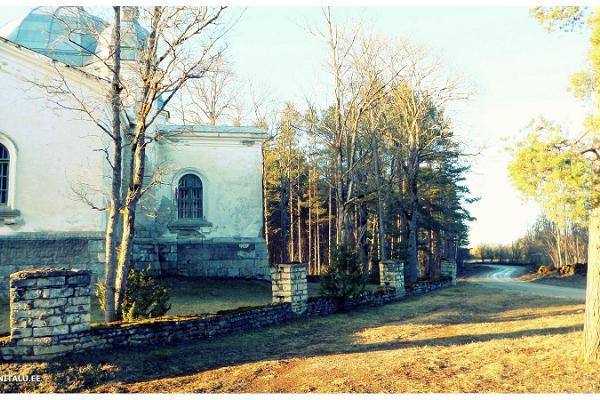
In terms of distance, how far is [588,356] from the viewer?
7375 millimetres

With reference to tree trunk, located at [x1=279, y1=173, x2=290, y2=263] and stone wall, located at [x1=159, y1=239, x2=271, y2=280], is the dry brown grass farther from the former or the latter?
stone wall, located at [x1=159, y1=239, x2=271, y2=280]

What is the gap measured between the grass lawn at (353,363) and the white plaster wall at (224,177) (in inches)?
330

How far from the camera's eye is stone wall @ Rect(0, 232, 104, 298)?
1414cm

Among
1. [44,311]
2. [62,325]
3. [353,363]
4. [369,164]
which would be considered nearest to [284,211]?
[369,164]

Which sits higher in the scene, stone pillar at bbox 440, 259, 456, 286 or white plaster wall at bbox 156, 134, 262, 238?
white plaster wall at bbox 156, 134, 262, 238

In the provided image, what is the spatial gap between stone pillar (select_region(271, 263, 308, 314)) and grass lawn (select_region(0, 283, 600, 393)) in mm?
860

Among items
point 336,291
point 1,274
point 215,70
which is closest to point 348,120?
point 336,291

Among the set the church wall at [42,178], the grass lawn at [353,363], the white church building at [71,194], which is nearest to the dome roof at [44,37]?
the white church building at [71,194]

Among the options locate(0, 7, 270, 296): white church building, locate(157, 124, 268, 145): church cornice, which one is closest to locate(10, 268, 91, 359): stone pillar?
locate(0, 7, 270, 296): white church building

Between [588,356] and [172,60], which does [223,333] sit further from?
[588,356]

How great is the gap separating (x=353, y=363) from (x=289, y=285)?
4.70 m

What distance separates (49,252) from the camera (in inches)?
571

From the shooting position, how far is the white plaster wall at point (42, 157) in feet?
47.4

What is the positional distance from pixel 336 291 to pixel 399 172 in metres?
Result: 14.5
